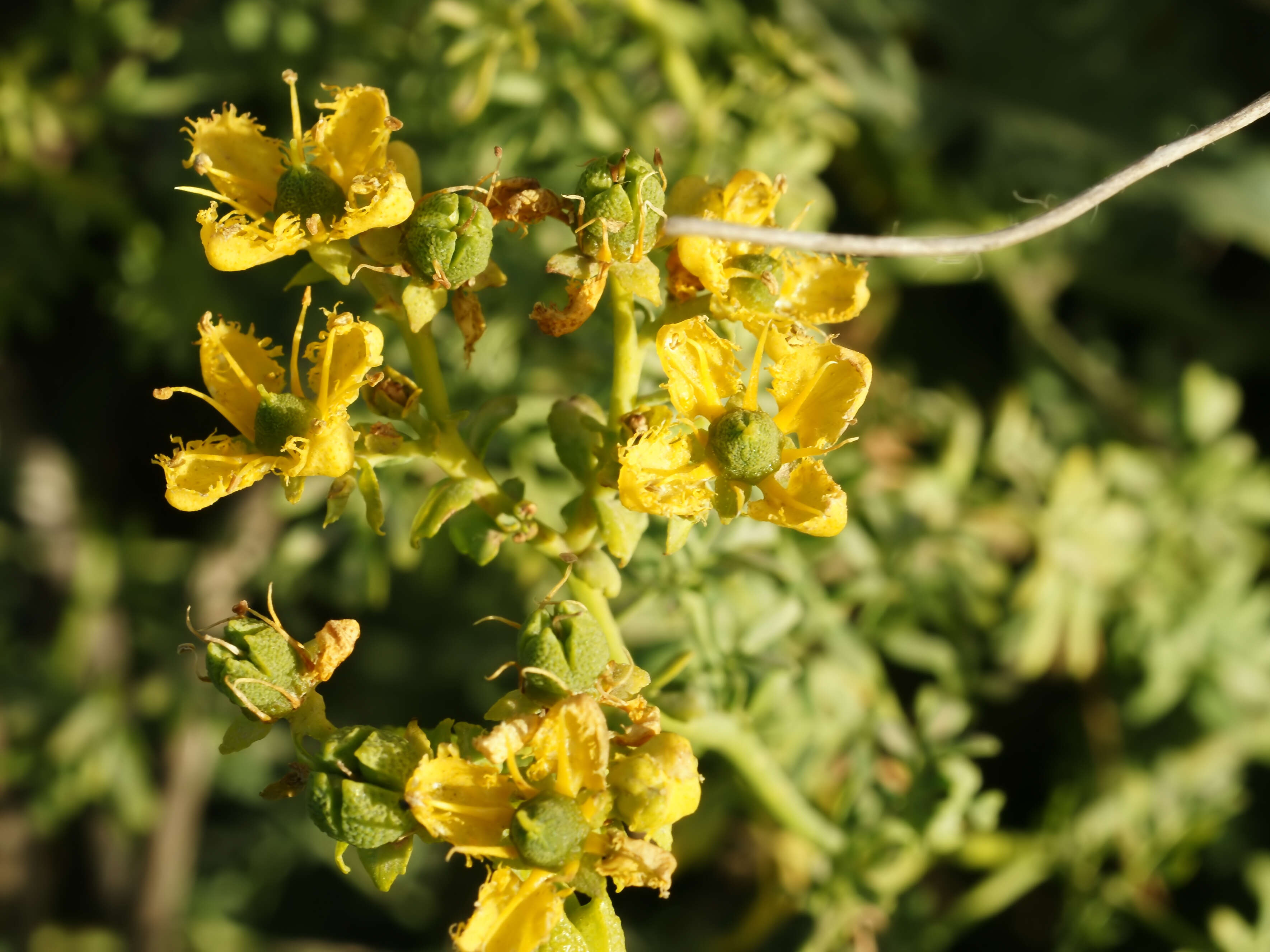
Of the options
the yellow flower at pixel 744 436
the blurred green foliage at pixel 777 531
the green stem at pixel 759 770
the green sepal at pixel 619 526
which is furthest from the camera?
the blurred green foliage at pixel 777 531

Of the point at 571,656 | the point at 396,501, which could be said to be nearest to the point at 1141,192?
the point at 396,501

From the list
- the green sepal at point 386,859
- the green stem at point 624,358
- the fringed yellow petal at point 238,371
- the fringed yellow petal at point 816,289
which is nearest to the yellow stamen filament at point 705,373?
the green stem at point 624,358

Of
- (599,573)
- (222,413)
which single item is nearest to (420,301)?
(222,413)

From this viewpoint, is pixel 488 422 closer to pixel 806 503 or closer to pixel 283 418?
pixel 283 418

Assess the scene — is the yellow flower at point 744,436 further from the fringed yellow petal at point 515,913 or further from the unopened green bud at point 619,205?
the fringed yellow petal at point 515,913

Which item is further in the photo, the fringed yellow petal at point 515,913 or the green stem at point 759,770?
the green stem at point 759,770

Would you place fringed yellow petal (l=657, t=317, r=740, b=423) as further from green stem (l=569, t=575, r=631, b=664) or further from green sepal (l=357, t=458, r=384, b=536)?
green sepal (l=357, t=458, r=384, b=536)
